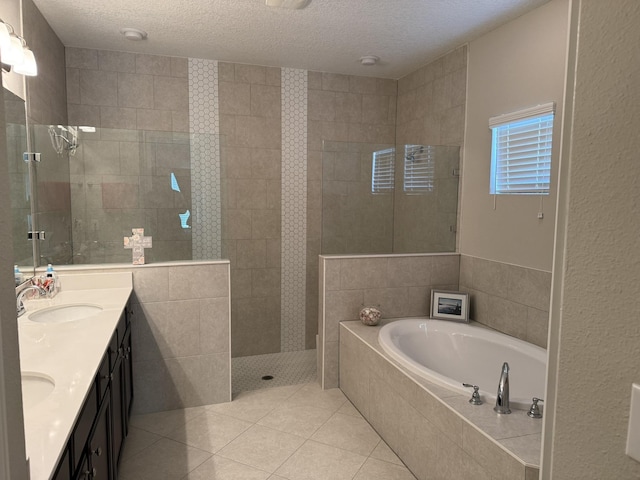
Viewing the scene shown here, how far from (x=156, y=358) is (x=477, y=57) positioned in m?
3.16

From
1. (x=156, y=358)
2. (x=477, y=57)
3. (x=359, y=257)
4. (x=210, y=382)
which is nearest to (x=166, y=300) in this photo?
(x=156, y=358)

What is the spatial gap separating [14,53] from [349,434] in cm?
277

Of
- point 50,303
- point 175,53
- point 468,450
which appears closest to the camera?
point 468,450

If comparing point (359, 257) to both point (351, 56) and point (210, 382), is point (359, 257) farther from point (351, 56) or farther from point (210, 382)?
point (351, 56)

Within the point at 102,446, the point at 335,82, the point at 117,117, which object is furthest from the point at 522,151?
the point at 117,117

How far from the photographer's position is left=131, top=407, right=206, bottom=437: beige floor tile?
9.55 ft

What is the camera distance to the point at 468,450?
6.51 feet

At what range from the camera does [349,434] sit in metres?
2.87

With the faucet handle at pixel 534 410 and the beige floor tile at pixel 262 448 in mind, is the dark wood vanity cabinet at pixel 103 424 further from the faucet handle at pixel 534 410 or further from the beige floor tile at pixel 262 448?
the faucet handle at pixel 534 410

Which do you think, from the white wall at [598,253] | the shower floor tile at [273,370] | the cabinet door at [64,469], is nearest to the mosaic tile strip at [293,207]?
the shower floor tile at [273,370]

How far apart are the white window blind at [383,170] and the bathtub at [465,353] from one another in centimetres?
104

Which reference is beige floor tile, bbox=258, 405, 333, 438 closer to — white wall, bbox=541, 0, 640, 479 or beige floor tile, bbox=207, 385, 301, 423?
beige floor tile, bbox=207, 385, 301, 423

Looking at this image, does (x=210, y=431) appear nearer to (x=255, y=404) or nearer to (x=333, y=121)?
(x=255, y=404)

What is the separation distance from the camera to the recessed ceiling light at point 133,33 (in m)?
3.27
